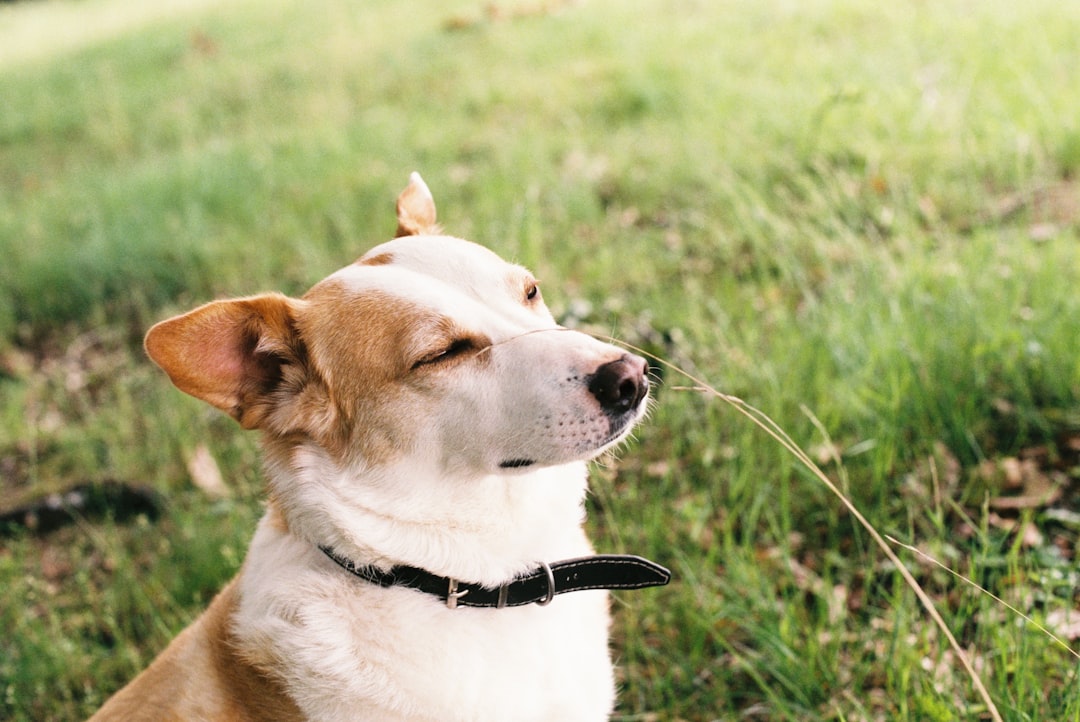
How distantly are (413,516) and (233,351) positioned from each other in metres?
0.60

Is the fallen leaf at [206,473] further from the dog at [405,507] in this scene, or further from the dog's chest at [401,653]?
the dog's chest at [401,653]

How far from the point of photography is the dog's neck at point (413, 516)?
2107 mm

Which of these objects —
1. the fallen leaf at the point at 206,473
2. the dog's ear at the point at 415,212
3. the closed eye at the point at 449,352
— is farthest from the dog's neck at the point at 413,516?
the fallen leaf at the point at 206,473

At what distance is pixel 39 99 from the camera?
11.0 meters

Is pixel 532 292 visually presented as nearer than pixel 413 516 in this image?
No

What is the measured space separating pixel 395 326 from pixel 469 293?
226 millimetres

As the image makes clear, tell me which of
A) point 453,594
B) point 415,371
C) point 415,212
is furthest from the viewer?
point 415,212

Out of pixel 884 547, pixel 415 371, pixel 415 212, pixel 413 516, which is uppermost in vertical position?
pixel 415 212

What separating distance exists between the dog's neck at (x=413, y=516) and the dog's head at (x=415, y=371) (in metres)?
0.05

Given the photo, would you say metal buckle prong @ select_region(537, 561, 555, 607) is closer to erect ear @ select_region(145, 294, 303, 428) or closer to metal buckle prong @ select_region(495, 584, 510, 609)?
metal buckle prong @ select_region(495, 584, 510, 609)

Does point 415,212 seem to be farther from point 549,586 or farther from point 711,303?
point 711,303

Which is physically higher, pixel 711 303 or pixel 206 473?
pixel 711 303

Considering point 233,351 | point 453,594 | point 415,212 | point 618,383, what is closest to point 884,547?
point 618,383

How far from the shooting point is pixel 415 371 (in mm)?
2205
